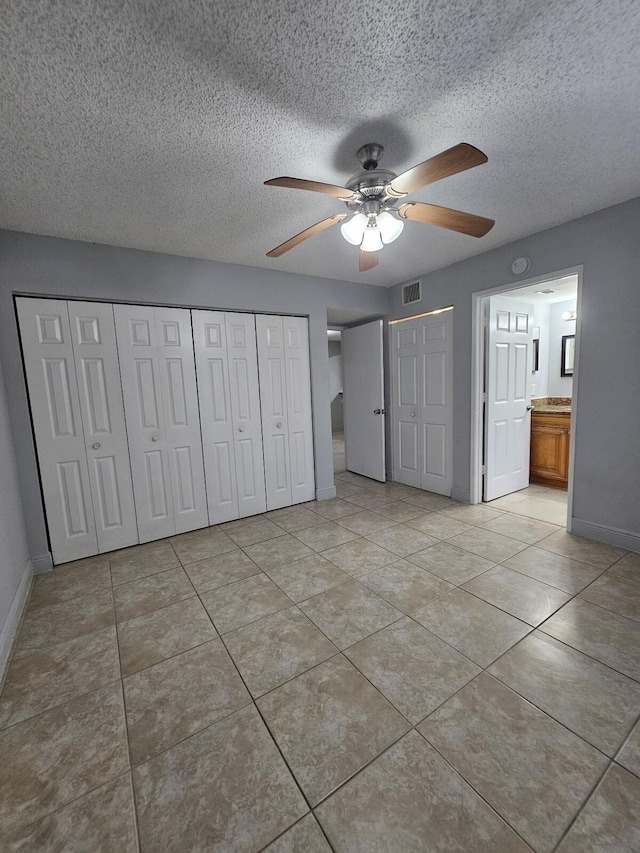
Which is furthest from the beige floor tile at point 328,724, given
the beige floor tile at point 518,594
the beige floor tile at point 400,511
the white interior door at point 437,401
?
the white interior door at point 437,401

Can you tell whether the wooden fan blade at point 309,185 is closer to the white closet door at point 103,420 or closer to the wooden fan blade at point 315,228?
the wooden fan blade at point 315,228

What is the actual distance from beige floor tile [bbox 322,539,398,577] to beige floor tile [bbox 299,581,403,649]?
0.77ft

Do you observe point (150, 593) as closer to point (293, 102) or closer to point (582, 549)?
point (293, 102)

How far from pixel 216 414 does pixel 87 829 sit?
266 centimetres

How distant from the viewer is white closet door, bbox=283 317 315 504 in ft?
12.1

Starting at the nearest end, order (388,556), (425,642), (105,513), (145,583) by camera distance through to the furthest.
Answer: (425,642)
(145,583)
(388,556)
(105,513)

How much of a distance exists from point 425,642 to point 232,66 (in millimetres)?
2635

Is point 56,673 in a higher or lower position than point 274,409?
lower

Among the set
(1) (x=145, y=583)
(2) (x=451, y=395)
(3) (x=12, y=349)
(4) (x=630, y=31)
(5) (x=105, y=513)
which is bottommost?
(1) (x=145, y=583)

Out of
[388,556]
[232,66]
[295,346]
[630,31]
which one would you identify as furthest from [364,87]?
[388,556]

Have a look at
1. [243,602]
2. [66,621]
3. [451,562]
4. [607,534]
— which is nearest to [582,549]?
[607,534]

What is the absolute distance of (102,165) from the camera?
179 centimetres

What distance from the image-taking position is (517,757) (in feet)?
4.01

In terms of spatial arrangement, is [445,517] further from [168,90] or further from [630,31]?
[168,90]
